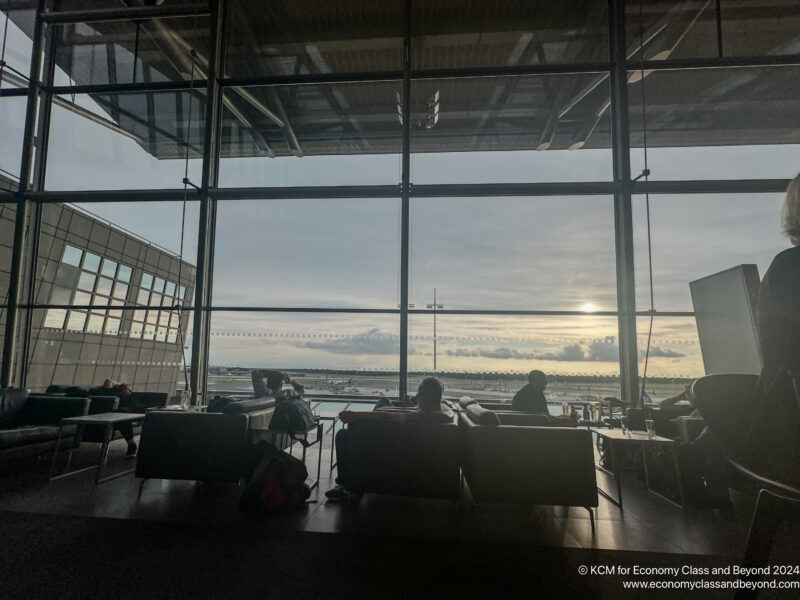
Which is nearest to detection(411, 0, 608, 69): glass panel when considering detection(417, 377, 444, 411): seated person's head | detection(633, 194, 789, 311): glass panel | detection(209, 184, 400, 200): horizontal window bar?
detection(209, 184, 400, 200): horizontal window bar


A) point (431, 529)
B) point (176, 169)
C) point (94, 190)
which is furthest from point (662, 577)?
point (94, 190)

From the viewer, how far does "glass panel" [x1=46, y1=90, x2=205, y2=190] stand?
225 inches

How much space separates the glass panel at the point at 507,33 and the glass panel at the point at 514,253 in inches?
77.6

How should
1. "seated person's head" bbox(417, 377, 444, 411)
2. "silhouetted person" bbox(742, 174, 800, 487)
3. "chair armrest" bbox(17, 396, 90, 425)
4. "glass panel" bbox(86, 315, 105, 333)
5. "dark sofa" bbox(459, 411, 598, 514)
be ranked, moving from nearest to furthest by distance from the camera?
"silhouetted person" bbox(742, 174, 800, 487) < "dark sofa" bbox(459, 411, 598, 514) < "seated person's head" bbox(417, 377, 444, 411) < "chair armrest" bbox(17, 396, 90, 425) < "glass panel" bbox(86, 315, 105, 333)

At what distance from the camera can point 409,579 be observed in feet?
6.45

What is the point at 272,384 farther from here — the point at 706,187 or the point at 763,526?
the point at 706,187

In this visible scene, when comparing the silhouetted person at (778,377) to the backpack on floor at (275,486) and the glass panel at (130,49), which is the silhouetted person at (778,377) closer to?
the backpack on floor at (275,486)

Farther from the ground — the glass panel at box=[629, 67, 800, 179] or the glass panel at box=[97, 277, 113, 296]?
the glass panel at box=[629, 67, 800, 179]

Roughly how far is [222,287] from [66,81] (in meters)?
4.20

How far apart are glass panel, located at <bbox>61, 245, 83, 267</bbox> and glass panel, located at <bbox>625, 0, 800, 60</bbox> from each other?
8378 mm

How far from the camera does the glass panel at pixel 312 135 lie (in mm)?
5523

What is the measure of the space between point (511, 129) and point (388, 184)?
204cm

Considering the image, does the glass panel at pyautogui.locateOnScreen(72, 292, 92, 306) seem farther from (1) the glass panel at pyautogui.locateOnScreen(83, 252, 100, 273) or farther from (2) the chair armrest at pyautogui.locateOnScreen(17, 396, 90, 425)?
(2) the chair armrest at pyautogui.locateOnScreen(17, 396, 90, 425)

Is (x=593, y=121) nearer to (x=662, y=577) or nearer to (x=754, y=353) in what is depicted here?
(x=754, y=353)
